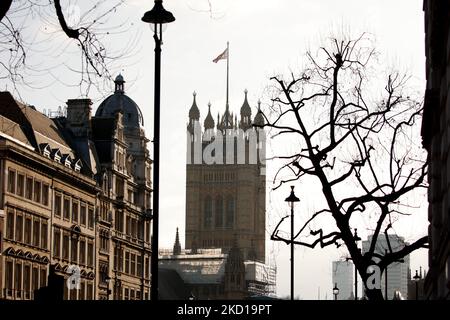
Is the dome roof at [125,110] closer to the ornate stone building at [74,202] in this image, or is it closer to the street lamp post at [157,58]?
the ornate stone building at [74,202]

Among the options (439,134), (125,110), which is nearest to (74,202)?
(125,110)

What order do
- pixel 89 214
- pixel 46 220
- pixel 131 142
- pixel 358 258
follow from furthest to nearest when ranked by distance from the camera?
pixel 131 142, pixel 89 214, pixel 46 220, pixel 358 258

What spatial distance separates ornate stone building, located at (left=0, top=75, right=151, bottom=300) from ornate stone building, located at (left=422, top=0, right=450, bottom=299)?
5044cm

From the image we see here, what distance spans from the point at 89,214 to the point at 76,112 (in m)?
10.6

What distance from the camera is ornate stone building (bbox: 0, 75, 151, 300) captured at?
10062 cm

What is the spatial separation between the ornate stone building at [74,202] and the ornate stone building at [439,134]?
50.4 meters

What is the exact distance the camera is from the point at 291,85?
3869cm

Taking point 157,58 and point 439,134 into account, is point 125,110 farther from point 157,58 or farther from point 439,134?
point 157,58

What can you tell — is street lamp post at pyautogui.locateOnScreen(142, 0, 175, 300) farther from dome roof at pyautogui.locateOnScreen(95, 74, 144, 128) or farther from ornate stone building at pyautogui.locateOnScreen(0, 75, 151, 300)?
dome roof at pyautogui.locateOnScreen(95, 74, 144, 128)

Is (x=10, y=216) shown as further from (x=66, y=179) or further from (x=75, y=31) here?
(x=75, y=31)

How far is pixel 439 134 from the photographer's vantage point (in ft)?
111
